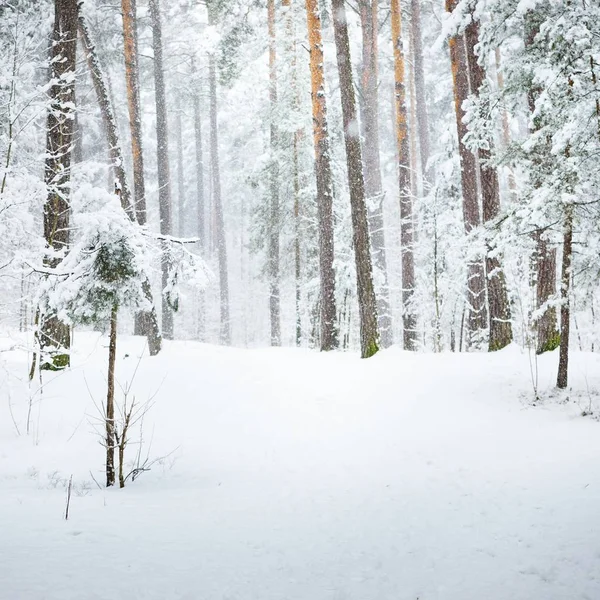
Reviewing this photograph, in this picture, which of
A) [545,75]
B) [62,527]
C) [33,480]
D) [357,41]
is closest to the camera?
[62,527]

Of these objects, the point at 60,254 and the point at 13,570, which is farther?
the point at 60,254

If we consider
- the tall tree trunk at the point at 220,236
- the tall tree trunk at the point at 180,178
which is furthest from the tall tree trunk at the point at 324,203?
the tall tree trunk at the point at 180,178

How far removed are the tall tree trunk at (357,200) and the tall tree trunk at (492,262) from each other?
2.45 meters

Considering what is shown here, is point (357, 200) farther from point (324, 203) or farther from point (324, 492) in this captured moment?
point (324, 492)

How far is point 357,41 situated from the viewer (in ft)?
67.5

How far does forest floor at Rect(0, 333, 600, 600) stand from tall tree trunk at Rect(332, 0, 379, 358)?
167cm

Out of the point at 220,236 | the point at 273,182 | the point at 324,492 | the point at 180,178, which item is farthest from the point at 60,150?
the point at 180,178

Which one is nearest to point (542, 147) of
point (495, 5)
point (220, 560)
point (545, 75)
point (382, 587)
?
point (545, 75)

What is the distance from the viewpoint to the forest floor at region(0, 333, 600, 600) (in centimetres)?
314

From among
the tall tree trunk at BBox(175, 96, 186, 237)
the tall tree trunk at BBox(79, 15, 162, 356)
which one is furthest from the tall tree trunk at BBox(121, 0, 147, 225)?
the tall tree trunk at BBox(175, 96, 186, 237)

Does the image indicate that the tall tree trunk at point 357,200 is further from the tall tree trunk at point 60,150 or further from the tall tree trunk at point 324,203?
the tall tree trunk at point 60,150

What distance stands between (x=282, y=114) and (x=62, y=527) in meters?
14.6

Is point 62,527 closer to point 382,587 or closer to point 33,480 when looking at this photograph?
point 33,480

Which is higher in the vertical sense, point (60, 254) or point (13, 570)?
point (60, 254)
